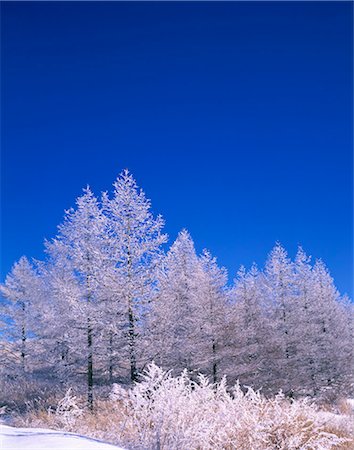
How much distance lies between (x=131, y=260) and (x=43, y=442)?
1095 centimetres

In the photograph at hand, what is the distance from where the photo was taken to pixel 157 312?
50.3 feet

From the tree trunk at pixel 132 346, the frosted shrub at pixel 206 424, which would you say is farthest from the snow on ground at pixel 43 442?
the tree trunk at pixel 132 346

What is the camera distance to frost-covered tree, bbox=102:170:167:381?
14.6m

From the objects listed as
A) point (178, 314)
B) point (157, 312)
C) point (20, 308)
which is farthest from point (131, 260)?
point (20, 308)

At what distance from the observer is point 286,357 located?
22.9 m

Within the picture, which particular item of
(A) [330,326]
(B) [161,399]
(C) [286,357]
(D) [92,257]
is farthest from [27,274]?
(B) [161,399]

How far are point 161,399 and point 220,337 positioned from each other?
13662 millimetres

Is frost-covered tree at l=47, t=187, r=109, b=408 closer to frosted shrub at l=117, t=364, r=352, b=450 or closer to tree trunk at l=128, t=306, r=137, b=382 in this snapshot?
tree trunk at l=128, t=306, r=137, b=382

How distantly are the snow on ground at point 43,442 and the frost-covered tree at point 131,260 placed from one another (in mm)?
9527

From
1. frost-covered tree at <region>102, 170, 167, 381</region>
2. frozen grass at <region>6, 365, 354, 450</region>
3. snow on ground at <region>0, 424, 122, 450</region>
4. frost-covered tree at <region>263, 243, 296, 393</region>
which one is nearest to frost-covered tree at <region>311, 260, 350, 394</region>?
frost-covered tree at <region>263, 243, 296, 393</region>

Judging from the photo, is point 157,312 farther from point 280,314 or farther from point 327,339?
point 327,339

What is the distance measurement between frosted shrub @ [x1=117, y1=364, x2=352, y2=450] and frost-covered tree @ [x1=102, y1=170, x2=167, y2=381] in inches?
308

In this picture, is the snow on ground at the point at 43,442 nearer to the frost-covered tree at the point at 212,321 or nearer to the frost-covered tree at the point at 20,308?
the frost-covered tree at the point at 212,321

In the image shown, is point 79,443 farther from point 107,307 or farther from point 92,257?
point 92,257
